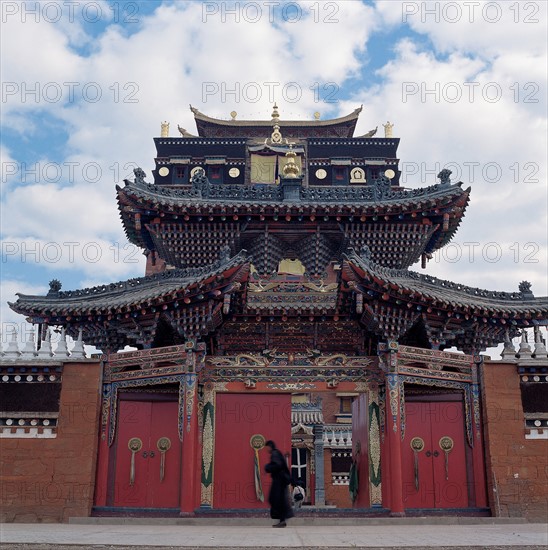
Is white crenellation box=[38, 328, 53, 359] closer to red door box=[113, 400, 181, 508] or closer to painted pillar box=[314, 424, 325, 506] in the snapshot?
red door box=[113, 400, 181, 508]

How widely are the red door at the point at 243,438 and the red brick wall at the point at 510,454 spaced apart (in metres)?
5.35

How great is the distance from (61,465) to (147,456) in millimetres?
2270

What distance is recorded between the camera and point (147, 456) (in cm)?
1908

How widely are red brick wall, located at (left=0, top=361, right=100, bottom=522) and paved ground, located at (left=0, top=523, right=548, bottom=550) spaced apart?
809 millimetres

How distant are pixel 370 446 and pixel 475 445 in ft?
9.18

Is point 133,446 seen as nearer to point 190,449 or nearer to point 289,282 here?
point 190,449

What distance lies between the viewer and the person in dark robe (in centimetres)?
1370

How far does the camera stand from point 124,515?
1792cm

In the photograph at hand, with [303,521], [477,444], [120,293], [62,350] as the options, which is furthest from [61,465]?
[477,444]

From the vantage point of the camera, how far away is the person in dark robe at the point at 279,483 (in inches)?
539

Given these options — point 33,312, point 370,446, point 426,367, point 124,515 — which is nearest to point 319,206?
point 426,367

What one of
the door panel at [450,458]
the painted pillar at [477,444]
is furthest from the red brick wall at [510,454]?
the door panel at [450,458]

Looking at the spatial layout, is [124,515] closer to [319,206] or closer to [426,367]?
[426,367]

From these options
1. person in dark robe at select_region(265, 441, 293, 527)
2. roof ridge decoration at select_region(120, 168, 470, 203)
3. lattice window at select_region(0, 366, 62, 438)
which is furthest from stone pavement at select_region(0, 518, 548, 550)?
roof ridge decoration at select_region(120, 168, 470, 203)
